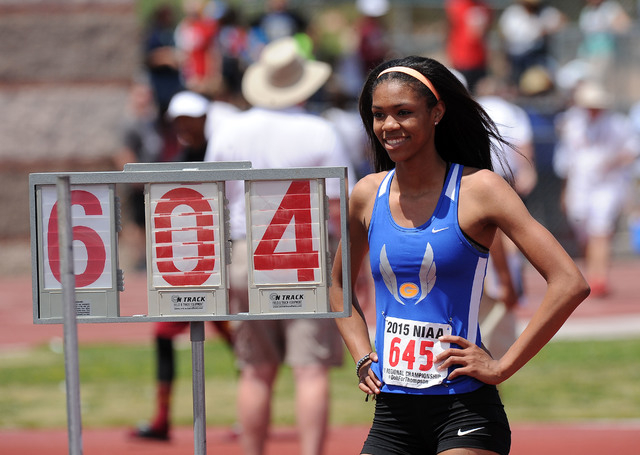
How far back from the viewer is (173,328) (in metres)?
7.68

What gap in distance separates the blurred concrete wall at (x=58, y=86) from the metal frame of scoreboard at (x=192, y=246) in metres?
15.8

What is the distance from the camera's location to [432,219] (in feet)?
13.2

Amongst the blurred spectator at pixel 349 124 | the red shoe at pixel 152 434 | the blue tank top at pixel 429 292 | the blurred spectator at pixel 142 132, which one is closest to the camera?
the blue tank top at pixel 429 292

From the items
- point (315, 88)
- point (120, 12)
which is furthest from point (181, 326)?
point (120, 12)

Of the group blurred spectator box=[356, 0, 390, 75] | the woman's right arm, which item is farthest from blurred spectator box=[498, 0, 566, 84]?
the woman's right arm

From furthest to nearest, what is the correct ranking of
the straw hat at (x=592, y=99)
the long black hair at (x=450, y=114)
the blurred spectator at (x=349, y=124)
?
1. the blurred spectator at (x=349, y=124)
2. the straw hat at (x=592, y=99)
3. the long black hair at (x=450, y=114)

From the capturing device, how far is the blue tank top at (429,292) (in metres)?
3.97

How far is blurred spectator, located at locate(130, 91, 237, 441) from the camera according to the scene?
758cm

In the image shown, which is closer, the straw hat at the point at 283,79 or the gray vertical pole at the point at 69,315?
the gray vertical pole at the point at 69,315

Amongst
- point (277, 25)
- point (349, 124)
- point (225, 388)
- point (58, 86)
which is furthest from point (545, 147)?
point (225, 388)

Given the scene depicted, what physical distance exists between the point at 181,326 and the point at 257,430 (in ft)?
5.66

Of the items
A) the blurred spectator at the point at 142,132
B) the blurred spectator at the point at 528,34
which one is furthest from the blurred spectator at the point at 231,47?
the blurred spectator at the point at 528,34

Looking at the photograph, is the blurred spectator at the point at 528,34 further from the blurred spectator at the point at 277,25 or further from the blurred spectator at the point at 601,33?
the blurred spectator at the point at 277,25

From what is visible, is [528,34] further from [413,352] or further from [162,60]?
[413,352]
